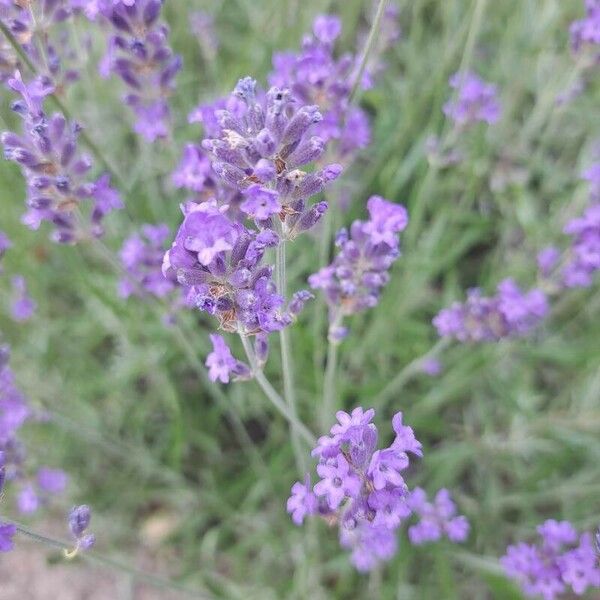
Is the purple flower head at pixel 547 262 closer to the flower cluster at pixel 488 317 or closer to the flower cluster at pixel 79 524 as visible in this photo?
the flower cluster at pixel 488 317

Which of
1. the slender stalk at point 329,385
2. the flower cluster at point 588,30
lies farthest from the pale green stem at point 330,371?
the flower cluster at point 588,30

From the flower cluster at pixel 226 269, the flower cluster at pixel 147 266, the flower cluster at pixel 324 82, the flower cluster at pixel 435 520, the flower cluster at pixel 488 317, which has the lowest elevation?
the flower cluster at pixel 435 520

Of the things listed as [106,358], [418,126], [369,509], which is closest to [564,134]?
[418,126]

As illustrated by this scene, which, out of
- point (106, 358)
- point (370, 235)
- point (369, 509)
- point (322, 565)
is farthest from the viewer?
point (106, 358)

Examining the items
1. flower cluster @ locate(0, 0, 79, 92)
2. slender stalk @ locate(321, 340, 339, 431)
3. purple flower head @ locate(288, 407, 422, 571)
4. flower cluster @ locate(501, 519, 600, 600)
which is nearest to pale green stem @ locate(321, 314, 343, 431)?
slender stalk @ locate(321, 340, 339, 431)

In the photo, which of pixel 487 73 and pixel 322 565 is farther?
pixel 487 73

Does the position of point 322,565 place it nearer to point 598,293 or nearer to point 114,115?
point 598,293

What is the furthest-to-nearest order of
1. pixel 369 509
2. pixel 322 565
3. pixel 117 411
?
pixel 117 411 → pixel 322 565 → pixel 369 509
